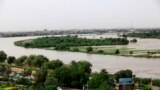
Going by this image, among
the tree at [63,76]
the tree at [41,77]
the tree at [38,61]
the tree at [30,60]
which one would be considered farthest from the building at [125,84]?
the tree at [30,60]

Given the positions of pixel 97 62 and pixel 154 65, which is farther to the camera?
pixel 97 62

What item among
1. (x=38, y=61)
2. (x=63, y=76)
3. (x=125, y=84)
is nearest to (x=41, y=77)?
(x=63, y=76)

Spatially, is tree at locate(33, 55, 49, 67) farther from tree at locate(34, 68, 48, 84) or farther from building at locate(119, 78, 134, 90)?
building at locate(119, 78, 134, 90)

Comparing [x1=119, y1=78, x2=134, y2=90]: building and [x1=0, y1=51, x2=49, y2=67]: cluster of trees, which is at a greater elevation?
[x1=119, y1=78, x2=134, y2=90]: building

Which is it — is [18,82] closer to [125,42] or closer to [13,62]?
[13,62]

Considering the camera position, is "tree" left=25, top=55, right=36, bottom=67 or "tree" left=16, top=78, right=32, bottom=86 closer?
"tree" left=16, top=78, right=32, bottom=86

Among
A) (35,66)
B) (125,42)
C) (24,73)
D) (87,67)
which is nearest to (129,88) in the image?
(87,67)

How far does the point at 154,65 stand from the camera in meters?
7.49

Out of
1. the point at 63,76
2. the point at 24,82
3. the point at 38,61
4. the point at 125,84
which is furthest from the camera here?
the point at 38,61

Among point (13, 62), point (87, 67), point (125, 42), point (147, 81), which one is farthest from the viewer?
point (125, 42)

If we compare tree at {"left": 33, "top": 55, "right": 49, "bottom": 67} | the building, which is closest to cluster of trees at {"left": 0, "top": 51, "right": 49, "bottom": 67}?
tree at {"left": 33, "top": 55, "right": 49, "bottom": 67}

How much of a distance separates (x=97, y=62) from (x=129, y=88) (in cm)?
432

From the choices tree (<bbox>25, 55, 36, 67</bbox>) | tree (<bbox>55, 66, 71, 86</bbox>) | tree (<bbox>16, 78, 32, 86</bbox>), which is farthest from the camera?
tree (<bbox>25, 55, 36, 67</bbox>)

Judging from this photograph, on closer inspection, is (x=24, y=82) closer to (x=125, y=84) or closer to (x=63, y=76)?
(x=63, y=76)
